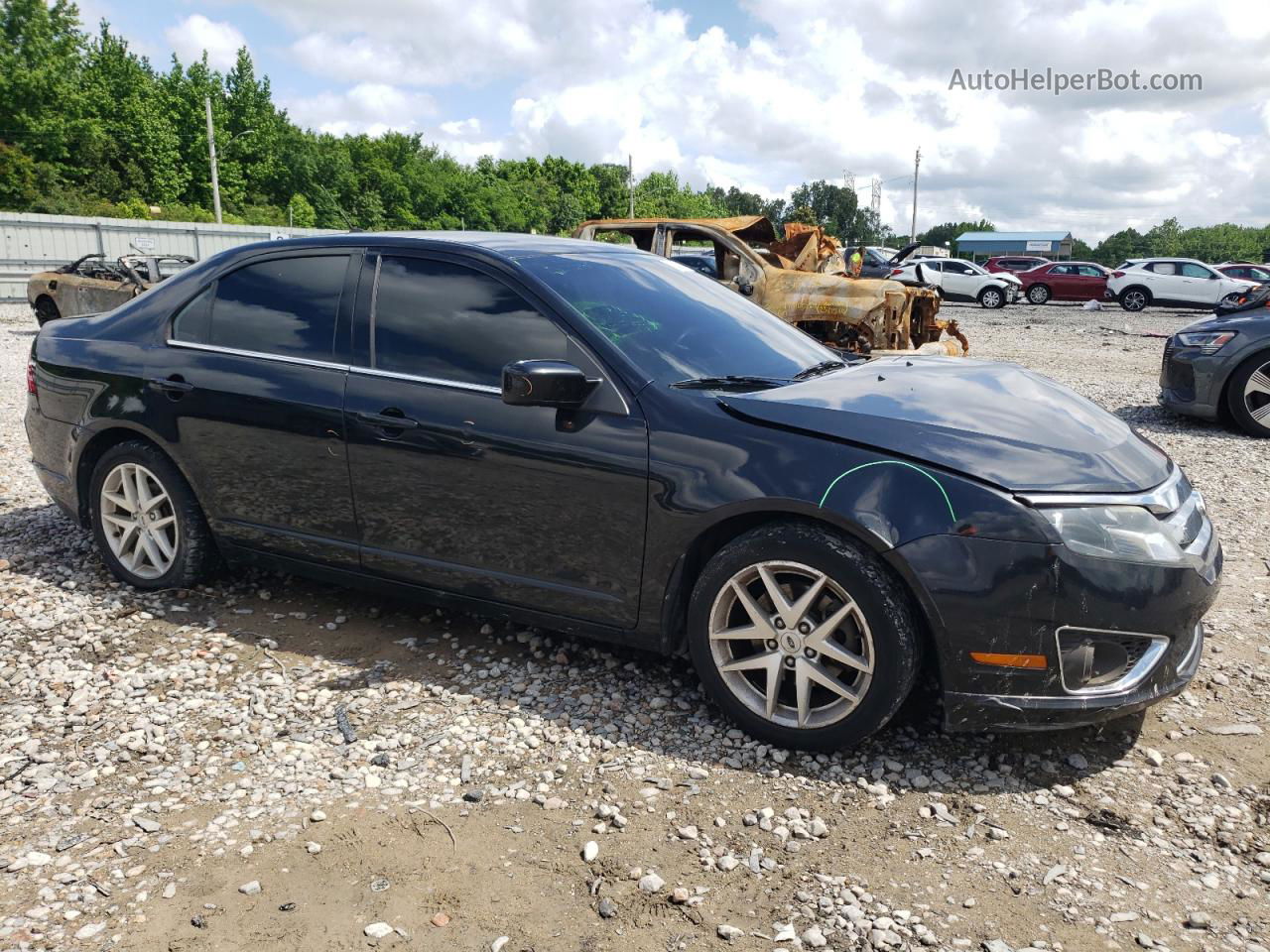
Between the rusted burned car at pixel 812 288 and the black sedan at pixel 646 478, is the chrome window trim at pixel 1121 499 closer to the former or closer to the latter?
the black sedan at pixel 646 478

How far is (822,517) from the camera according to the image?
2967mm

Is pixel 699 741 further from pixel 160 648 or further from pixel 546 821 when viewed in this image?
pixel 160 648

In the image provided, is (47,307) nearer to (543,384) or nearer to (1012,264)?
(543,384)

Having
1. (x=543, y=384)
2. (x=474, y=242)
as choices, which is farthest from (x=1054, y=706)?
(x=474, y=242)

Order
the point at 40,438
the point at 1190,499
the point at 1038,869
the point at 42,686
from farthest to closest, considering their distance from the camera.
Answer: the point at 40,438 < the point at 42,686 < the point at 1190,499 < the point at 1038,869

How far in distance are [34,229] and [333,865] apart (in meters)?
31.6

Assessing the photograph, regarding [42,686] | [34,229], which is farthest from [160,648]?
[34,229]

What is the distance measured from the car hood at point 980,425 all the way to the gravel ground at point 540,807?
3.09ft

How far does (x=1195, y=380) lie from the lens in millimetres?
8680

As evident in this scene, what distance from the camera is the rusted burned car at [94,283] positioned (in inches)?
621

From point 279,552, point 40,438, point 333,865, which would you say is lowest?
point 333,865

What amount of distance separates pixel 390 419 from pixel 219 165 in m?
70.6

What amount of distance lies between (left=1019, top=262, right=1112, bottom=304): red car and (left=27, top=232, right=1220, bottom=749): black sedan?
103 feet

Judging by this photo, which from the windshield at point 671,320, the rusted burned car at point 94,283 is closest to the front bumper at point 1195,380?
the windshield at point 671,320
